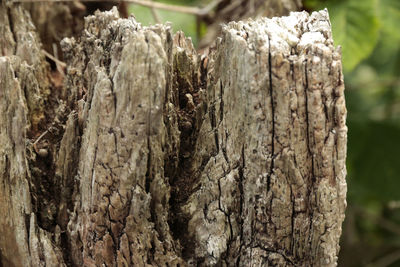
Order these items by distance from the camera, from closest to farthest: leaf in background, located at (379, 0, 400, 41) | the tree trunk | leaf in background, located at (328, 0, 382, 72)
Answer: the tree trunk < leaf in background, located at (328, 0, 382, 72) < leaf in background, located at (379, 0, 400, 41)

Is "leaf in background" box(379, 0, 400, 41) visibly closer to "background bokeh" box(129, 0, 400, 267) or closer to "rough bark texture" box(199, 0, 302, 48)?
"background bokeh" box(129, 0, 400, 267)

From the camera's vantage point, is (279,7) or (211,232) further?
(279,7)

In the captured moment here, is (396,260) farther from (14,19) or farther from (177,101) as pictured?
(14,19)

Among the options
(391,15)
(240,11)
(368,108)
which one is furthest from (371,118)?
(240,11)

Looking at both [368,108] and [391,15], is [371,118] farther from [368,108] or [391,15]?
[391,15]

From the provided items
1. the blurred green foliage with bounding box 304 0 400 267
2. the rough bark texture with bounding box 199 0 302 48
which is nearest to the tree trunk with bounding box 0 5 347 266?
the rough bark texture with bounding box 199 0 302 48

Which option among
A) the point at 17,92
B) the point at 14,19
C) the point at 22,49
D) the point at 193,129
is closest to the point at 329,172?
the point at 193,129

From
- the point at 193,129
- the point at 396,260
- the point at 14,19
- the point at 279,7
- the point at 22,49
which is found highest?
the point at 279,7
